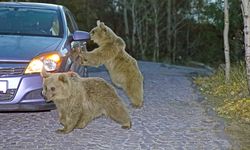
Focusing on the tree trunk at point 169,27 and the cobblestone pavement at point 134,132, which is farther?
the tree trunk at point 169,27

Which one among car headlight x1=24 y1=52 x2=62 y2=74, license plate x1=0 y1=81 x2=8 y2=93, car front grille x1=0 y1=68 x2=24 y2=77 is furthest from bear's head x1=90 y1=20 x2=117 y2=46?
license plate x1=0 y1=81 x2=8 y2=93

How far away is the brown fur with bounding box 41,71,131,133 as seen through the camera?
670 cm

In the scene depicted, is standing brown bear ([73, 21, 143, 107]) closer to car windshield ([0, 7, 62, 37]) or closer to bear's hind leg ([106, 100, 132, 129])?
car windshield ([0, 7, 62, 37])

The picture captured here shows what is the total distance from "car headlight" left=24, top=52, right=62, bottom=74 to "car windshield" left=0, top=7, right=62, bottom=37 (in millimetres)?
934

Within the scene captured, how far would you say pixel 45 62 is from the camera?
740 cm

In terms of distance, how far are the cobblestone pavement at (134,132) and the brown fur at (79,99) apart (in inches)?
8.7

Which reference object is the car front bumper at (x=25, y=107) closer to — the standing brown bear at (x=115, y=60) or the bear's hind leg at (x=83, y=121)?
the bear's hind leg at (x=83, y=121)

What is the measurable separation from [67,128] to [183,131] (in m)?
1.62

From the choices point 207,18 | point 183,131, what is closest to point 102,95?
point 183,131

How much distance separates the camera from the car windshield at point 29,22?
27.9 ft

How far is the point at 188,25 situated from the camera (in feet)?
105

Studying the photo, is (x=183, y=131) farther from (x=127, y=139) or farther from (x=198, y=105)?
(x=198, y=105)

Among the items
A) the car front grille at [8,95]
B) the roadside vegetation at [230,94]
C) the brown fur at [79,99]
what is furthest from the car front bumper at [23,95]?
the roadside vegetation at [230,94]

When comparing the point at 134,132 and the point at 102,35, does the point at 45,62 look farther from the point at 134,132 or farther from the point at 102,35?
the point at 134,132
